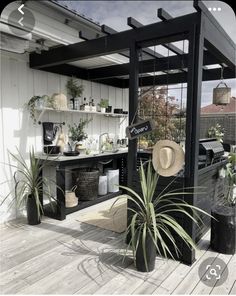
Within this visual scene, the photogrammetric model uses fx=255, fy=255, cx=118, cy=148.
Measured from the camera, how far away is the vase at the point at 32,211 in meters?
3.53

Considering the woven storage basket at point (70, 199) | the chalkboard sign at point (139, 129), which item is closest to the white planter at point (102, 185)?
the woven storage basket at point (70, 199)

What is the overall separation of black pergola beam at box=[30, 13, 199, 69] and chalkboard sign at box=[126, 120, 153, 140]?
88 cm

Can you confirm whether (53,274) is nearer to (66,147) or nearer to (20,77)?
(66,147)

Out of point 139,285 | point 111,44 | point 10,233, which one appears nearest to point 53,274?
point 139,285

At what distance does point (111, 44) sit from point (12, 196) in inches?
102

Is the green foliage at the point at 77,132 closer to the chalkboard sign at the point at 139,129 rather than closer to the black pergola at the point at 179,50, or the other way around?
the black pergola at the point at 179,50

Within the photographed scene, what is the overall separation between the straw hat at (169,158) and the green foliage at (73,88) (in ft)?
8.10

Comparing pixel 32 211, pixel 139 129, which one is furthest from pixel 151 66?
pixel 32 211

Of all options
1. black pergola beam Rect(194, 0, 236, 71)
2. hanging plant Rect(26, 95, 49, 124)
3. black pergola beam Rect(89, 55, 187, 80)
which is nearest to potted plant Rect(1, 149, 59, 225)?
hanging plant Rect(26, 95, 49, 124)

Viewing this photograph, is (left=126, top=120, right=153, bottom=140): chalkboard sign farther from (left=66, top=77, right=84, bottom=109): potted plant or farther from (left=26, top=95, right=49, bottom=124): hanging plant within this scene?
(left=66, top=77, right=84, bottom=109): potted plant

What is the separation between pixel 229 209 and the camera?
278 cm

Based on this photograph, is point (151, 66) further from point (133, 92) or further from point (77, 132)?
point (77, 132)

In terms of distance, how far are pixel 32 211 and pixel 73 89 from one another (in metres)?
2.19

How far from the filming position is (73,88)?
14.8 feet
